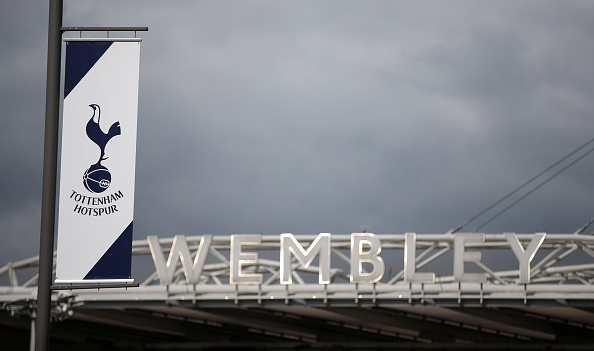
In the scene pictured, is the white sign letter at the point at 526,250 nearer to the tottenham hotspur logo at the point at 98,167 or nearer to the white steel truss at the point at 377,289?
the white steel truss at the point at 377,289

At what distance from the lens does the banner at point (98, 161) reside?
11.8 metres

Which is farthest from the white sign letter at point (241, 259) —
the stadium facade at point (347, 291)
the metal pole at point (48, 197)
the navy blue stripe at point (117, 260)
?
the metal pole at point (48, 197)

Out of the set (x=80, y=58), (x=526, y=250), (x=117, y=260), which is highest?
(x=526, y=250)

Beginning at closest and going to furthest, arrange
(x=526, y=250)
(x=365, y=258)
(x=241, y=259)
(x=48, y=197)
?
(x=48, y=197) < (x=526, y=250) < (x=365, y=258) < (x=241, y=259)

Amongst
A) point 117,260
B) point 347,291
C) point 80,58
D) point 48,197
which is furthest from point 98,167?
point 347,291

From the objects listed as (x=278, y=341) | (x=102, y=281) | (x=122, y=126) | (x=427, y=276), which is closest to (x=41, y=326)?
(x=102, y=281)

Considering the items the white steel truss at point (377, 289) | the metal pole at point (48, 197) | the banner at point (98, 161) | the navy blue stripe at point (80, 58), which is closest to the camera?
the metal pole at point (48, 197)

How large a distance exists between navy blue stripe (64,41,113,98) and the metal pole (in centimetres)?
24

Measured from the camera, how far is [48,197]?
37.9ft

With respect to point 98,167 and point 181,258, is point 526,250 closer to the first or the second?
point 181,258

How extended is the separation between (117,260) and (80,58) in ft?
8.31

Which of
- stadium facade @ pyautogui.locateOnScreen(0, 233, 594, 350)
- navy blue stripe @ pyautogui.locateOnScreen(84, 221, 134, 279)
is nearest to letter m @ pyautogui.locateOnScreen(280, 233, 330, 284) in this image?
stadium facade @ pyautogui.locateOnScreen(0, 233, 594, 350)

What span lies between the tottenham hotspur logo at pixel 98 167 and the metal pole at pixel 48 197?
1.41 ft

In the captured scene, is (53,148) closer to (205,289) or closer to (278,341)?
(205,289)
